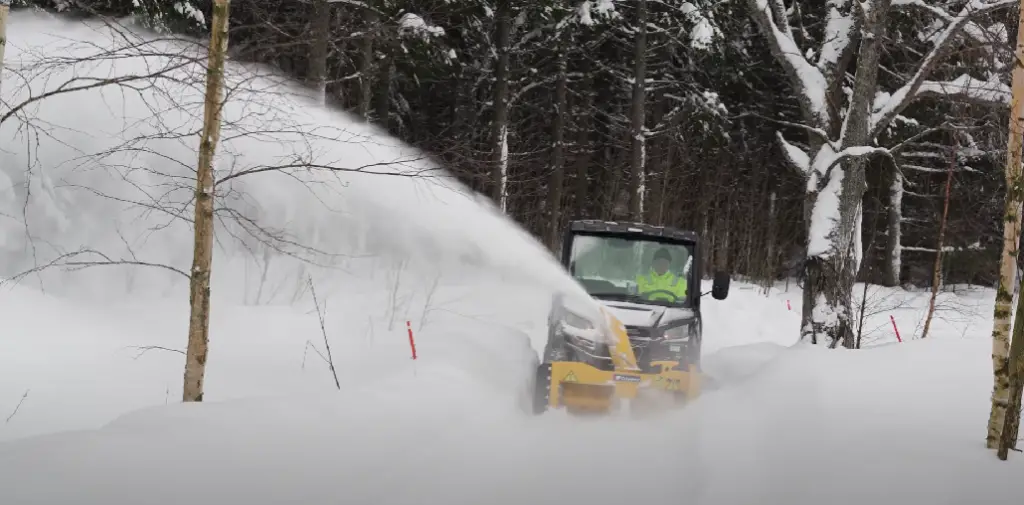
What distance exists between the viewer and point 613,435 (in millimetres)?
6832

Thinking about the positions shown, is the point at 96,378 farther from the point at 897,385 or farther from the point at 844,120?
A: the point at 844,120

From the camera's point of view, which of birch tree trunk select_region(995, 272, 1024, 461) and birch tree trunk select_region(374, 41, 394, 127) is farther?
birch tree trunk select_region(374, 41, 394, 127)

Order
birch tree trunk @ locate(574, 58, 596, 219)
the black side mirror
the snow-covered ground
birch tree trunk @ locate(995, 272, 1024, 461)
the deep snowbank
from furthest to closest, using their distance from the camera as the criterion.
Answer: birch tree trunk @ locate(574, 58, 596, 219) < the black side mirror < birch tree trunk @ locate(995, 272, 1024, 461) < the snow-covered ground < the deep snowbank

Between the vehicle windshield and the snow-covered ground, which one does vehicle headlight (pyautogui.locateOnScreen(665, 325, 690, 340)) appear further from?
the snow-covered ground

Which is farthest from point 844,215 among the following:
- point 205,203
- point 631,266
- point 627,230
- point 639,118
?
point 639,118

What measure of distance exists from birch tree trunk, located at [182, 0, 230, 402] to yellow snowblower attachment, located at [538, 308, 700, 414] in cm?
307

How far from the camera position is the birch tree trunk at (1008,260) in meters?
5.73

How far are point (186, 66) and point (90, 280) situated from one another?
652cm

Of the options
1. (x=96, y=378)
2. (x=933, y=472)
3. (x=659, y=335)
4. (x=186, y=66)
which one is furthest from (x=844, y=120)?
(x=96, y=378)

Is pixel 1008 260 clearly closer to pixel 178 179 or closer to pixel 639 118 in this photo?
pixel 178 179

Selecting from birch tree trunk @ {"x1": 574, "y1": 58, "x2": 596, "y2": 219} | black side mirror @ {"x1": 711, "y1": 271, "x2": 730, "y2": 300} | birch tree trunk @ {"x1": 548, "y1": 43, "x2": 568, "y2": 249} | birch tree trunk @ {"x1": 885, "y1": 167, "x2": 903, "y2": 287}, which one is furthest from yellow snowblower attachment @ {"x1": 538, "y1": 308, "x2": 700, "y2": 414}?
birch tree trunk @ {"x1": 885, "y1": 167, "x2": 903, "y2": 287}

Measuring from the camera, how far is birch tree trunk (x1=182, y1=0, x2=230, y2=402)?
19.2ft

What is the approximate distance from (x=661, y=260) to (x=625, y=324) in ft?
3.34

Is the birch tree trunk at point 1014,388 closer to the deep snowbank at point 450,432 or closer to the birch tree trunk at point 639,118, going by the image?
the deep snowbank at point 450,432
